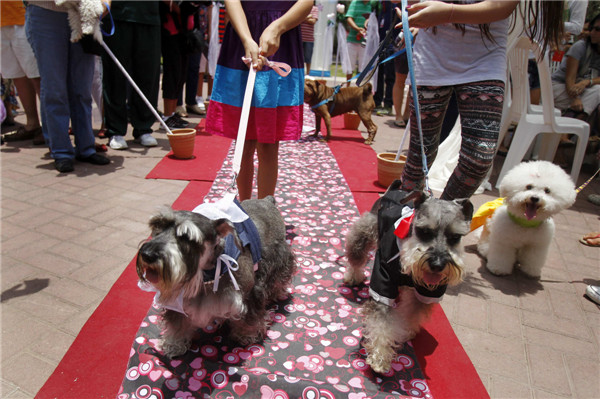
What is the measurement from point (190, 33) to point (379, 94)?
20.7 feet

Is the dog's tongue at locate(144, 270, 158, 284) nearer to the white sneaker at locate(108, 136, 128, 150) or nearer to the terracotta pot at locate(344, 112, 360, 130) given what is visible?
the white sneaker at locate(108, 136, 128, 150)

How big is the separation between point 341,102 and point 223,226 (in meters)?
6.43

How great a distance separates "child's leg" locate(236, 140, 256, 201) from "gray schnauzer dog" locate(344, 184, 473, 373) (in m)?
1.44

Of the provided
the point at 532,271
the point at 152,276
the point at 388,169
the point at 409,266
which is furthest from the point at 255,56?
the point at 532,271

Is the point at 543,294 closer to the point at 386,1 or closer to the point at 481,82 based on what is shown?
the point at 481,82

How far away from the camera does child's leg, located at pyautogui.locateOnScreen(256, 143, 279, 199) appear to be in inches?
133

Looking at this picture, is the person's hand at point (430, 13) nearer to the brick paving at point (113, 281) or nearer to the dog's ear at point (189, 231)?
the dog's ear at point (189, 231)

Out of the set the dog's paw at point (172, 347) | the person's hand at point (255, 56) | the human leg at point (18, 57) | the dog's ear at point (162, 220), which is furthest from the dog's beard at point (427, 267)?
the human leg at point (18, 57)

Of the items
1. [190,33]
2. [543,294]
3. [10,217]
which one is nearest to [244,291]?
[543,294]

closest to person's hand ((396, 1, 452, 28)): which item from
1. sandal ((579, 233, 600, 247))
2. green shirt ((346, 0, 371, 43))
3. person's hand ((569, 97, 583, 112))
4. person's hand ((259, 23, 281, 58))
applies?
person's hand ((259, 23, 281, 58))

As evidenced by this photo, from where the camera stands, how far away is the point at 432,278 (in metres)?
2.07

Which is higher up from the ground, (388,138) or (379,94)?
(379,94)

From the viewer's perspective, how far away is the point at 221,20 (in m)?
9.28

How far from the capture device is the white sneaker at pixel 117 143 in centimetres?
620
